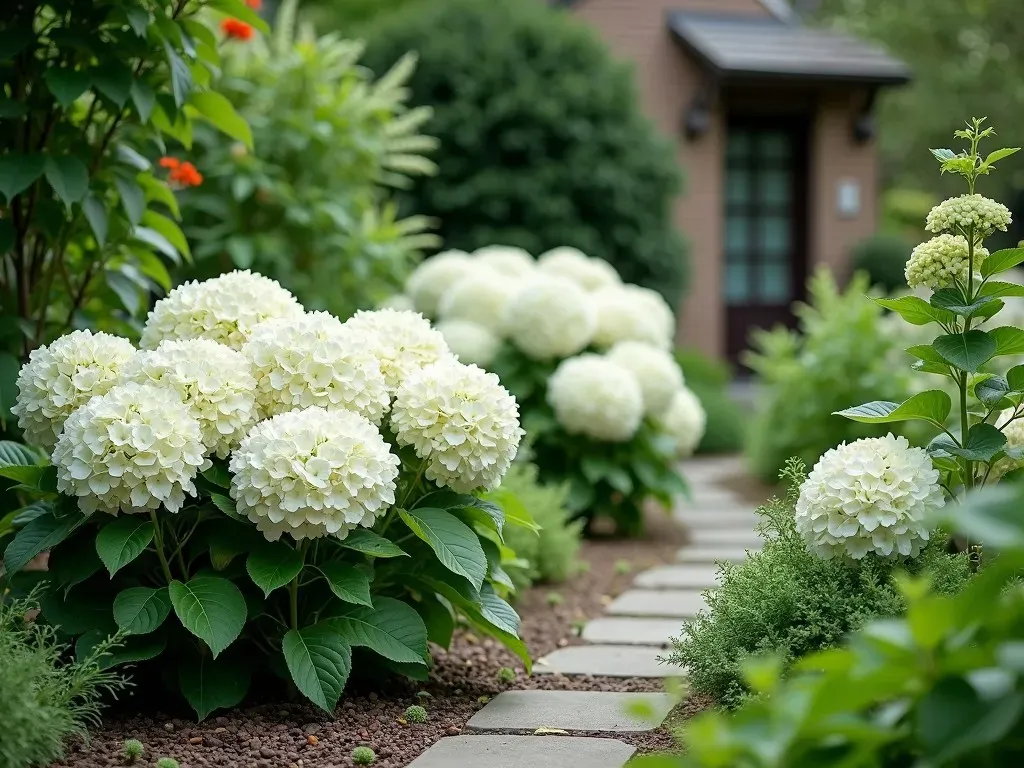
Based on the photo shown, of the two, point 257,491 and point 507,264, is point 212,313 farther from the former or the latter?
point 507,264

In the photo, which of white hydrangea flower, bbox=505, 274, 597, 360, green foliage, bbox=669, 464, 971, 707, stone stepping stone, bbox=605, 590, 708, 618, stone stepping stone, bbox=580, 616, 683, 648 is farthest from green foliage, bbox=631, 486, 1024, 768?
white hydrangea flower, bbox=505, 274, 597, 360

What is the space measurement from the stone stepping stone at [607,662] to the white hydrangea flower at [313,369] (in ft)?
3.11

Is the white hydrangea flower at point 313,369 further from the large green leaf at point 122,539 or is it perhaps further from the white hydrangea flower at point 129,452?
the large green leaf at point 122,539

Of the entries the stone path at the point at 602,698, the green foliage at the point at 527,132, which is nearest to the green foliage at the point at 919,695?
the stone path at the point at 602,698

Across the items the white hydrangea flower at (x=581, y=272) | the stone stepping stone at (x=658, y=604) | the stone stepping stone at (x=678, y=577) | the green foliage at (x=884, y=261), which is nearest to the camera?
the stone stepping stone at (x=658, y=604)

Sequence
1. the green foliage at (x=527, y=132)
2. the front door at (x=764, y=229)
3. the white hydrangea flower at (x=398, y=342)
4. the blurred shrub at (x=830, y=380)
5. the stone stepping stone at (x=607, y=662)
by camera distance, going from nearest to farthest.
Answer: the white hydrangea flower at (x=398, y=342) → the stone stepping stone at (x=607, y=662) → the blurred shrub at (x=830, y=380) → the green foliage at (x=527, y=132) → the front door at (x=764, y=229)

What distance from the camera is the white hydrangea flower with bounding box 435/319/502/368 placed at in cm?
514

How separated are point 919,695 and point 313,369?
160cm

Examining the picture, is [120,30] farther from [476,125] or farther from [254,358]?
[476,125]

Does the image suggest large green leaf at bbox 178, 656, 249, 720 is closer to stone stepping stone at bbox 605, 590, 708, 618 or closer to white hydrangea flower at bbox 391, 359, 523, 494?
white hydrangea flower at bbox 391, 359, 523, 494

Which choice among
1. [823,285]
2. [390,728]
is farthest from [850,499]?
[823,285]

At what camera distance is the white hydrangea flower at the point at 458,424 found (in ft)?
8.55

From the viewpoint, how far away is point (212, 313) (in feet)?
9.27

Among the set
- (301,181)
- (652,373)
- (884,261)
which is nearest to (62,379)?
(652,373)
